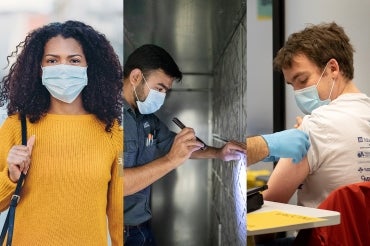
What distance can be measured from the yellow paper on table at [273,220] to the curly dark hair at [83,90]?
21.0 inches

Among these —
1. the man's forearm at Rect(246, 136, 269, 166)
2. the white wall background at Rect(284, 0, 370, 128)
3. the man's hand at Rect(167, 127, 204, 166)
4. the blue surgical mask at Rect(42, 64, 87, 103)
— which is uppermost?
the white wall background at Rect(284, 0, 370, 128)

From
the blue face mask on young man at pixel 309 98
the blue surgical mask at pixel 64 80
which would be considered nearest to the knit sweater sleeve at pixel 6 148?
the blue surgical mask at pixel 64 80

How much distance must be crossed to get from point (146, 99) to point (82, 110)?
0.56 ft

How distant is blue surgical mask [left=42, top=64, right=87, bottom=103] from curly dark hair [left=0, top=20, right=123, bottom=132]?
0.02 meters

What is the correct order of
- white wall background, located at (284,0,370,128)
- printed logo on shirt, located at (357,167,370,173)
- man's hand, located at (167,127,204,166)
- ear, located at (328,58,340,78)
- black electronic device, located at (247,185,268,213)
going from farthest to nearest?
white wall background, located at (284,0,370,128) < ear, located at (328,58,340,78) < printed logo on shirt, located at (357,167,370,173) < black electronic device, located at (247,185,268,213) < man's hand, located at (167,127,204,166)

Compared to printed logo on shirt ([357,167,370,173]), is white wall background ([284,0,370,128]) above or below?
above

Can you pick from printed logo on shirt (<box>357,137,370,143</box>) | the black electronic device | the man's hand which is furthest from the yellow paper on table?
printed logo on shirt (<box>357,137,370,143</box>)

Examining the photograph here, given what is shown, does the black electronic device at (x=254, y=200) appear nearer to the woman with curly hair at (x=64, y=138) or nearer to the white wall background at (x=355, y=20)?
the woman with curly hair at (x=64, y=138)

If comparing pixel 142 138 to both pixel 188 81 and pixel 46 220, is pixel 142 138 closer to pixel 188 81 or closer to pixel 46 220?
pixel 188 81

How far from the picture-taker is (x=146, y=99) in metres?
1.09

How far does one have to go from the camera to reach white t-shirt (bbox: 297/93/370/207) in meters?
1.70

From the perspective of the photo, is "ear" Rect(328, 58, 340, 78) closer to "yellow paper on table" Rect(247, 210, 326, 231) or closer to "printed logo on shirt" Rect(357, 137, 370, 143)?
"printed logo on shirt" Rect(357, 137, 370, 143)

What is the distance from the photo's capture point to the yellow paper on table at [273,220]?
4.06 ft

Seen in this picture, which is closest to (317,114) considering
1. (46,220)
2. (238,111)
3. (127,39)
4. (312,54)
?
(312,54)
